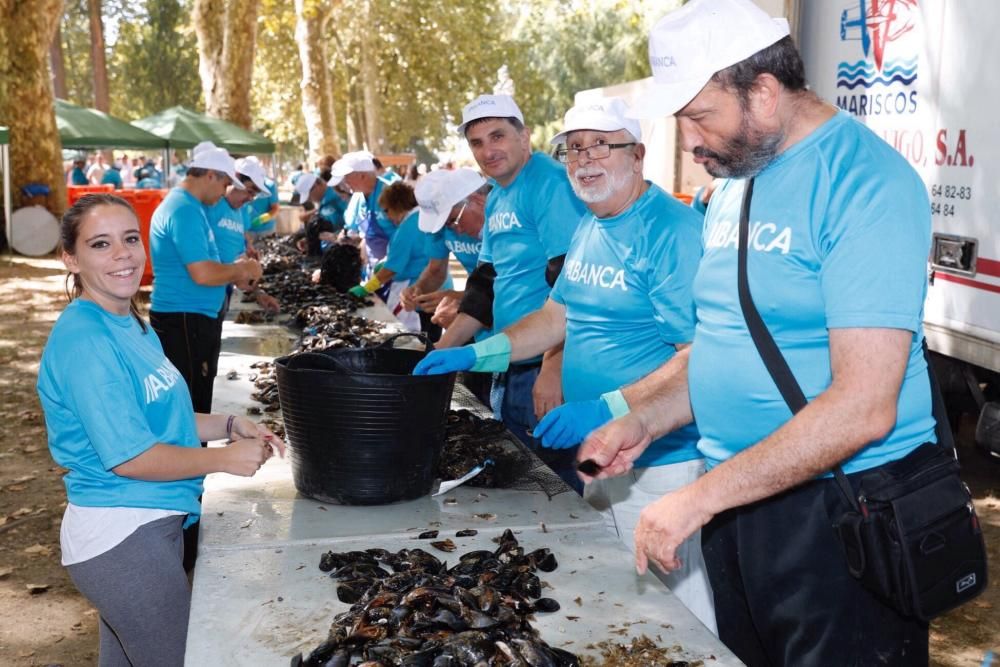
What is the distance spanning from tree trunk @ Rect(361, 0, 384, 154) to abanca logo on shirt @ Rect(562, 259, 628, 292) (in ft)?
107

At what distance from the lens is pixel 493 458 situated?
376cm

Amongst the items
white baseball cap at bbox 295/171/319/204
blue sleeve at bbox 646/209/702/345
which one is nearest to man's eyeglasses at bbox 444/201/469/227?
blue sleeve at bbox 646/209/702/345

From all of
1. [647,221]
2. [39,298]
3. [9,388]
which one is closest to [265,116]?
[39,298]

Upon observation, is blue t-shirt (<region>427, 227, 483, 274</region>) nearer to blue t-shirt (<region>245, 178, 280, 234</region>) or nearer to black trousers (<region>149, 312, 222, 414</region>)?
black trousers (<region>149, 312, 222, 414</region>)

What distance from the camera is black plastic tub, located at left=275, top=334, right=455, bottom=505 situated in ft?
10.2

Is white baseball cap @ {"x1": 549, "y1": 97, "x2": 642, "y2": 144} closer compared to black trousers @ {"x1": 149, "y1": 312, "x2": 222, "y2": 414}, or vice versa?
white baseball cap @ {"x1": 549, "y1": 97, "x2": 642, "y2": 144}

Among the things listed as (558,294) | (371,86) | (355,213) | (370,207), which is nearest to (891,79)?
(558,294)

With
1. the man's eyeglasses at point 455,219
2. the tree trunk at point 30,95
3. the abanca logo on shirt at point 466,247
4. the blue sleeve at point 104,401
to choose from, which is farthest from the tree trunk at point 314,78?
the blue sleeve at point 104,401

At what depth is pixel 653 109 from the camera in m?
2.23

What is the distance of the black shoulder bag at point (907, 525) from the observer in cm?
216

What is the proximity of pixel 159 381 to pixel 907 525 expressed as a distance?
197 cm

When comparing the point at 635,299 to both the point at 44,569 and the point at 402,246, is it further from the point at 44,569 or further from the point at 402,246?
the point at 402,246

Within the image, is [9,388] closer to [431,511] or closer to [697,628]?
[431,511]

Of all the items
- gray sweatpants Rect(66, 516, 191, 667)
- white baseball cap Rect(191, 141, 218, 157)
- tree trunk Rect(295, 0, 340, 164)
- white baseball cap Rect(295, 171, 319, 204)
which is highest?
tree trunk Rect(295, 0, 340, 164)
